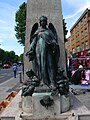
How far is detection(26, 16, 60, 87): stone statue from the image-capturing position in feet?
16.3

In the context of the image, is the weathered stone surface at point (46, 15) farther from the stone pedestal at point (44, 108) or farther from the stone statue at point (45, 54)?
the stone pedestal at point (44, 108)

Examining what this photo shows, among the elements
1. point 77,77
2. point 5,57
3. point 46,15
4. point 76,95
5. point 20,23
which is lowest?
point 76,95

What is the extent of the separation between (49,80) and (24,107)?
84 cm

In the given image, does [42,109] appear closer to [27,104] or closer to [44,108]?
[44,108]

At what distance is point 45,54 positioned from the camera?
16.3 feet

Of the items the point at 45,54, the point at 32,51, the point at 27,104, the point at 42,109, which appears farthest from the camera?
the point at 32,51

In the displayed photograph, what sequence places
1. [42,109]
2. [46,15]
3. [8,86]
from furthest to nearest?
[8,86] → [46,15] → [42,109]

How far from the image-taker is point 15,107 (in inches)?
200

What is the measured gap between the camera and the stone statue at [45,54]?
4.98 m

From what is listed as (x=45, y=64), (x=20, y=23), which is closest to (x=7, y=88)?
(x=45, y=64)

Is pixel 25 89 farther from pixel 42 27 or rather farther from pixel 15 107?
pixel 42 27

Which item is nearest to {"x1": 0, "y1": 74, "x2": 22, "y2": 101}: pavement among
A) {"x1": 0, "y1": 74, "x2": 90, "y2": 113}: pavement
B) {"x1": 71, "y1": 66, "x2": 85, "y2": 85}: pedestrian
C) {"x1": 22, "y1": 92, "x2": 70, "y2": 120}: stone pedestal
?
{"x1": 0, "y1": 74, "x2": 90, "y2": 113}: pavement

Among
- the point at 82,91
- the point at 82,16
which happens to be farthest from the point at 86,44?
the point at 82,91

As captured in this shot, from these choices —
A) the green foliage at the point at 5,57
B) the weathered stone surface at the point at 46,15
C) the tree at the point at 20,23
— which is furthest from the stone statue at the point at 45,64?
Result: the green foliage at the point at 5,57
